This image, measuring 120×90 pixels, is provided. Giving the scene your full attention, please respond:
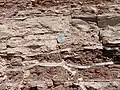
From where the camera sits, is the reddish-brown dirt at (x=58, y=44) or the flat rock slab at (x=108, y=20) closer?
the reddish-brown dirt at (x=58, y=44)

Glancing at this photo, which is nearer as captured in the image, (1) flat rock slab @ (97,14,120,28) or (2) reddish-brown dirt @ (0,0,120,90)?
(2) reddish-brown dirt @ (0,0,120,90)

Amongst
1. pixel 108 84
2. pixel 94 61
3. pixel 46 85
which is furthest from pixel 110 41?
pixel 46 85

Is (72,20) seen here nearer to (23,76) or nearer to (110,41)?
(110,41)

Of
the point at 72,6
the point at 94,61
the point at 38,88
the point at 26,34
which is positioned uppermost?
the point at 72,6

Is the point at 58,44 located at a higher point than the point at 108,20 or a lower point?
lower

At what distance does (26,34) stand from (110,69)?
703 mm

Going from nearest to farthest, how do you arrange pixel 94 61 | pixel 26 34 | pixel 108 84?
1. pixel 108 84
2. pixel 94 61
3. pixel 26 34

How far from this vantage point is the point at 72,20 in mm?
2402

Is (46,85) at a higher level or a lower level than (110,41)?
lower

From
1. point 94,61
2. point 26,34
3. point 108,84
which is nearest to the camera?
point 108,84

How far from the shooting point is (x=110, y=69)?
2176 millimetres

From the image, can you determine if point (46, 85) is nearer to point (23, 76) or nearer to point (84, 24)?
point (23, 76)

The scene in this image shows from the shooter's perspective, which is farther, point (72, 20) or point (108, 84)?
point (72, 20)

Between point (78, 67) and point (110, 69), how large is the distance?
0.23 meters
